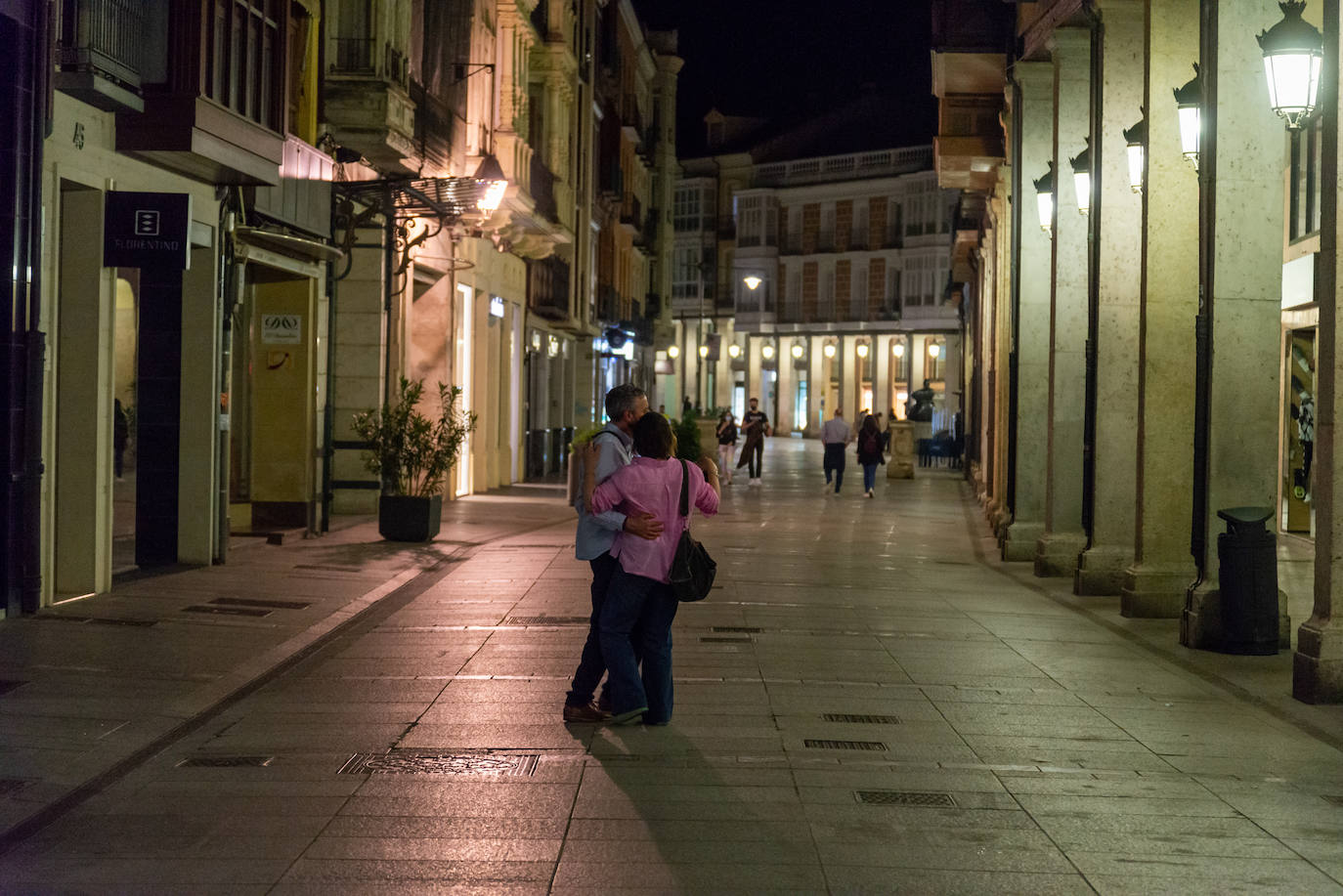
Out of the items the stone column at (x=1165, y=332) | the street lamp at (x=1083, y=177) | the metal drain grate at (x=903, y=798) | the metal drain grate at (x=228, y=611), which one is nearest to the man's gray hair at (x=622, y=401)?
the metal drain grate at (x=903, y=798)

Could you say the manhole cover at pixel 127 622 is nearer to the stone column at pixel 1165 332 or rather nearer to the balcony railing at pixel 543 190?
the stone column at pixel 1165 332

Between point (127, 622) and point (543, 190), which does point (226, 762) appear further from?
point (543, 190)

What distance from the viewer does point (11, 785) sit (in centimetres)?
677

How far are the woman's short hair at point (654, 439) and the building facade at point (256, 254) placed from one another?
17.6 ft

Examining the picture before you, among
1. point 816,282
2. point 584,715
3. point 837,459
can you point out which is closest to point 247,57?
point 584,715

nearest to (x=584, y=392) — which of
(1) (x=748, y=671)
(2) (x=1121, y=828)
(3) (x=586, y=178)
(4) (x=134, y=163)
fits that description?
(3) (x=586, y=178)

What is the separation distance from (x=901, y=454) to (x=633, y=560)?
3422 centimetres

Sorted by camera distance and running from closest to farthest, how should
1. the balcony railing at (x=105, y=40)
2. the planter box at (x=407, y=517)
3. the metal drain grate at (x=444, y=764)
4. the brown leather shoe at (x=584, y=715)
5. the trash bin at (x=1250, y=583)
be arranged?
the metal drain grate at (x=444, y=764) → the brown leather shoe at (x=584, y=715) → the trash bin at (x=1250, y=583) → the balcony railing at (x=105, y=40) → the planter box at (x=407, y=517)

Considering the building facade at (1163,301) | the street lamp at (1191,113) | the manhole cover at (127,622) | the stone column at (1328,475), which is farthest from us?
the street lamp at (1191,113)

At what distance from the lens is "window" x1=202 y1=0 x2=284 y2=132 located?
14.2 meters

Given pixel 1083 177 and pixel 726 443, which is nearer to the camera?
pixel 1083 177

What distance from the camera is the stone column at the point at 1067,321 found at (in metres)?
17.2

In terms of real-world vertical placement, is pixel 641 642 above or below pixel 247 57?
below

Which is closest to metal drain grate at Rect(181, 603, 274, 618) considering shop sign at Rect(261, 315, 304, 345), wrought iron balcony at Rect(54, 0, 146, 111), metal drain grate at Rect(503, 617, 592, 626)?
metal drain grate at Rect(503, 617, 592, 626)
